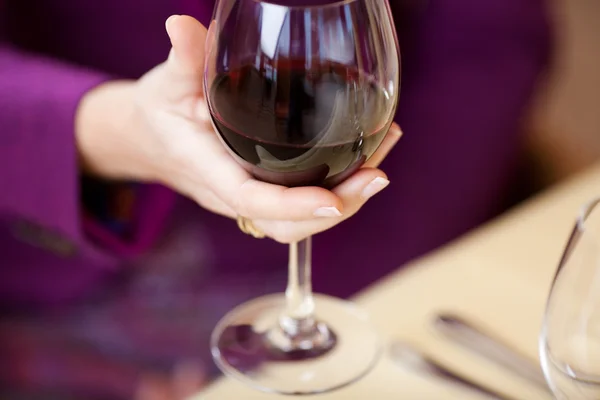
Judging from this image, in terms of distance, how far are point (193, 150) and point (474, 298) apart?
305 mm

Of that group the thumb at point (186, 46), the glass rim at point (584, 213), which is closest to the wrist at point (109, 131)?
the thumb at point (186, 46)

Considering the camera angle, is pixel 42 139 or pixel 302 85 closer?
pixel 302 85

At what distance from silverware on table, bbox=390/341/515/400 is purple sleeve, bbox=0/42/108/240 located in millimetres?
337

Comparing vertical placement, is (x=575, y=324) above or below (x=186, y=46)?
below

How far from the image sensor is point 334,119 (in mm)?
431

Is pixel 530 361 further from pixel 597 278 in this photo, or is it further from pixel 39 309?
pixel 39 309

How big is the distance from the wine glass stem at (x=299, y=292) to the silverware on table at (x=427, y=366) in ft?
0.25

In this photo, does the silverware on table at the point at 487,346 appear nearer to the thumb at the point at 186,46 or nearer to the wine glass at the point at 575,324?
the wine glass at the point at 575,324

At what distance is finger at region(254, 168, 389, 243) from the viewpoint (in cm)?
47

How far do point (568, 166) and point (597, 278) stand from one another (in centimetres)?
118

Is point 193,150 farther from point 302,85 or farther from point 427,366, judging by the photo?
point 427,366

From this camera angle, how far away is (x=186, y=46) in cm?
47

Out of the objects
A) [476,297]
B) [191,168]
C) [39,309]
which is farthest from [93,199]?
[476,297]

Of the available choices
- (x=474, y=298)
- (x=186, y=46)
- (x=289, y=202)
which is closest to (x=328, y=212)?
(x=289, y=202)
